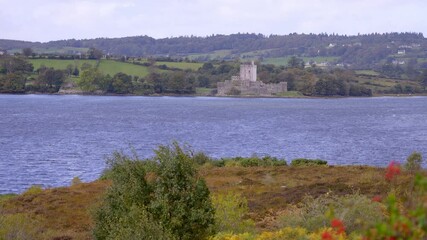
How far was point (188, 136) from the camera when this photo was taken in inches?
3346

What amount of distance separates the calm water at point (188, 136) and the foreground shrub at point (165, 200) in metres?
30.7

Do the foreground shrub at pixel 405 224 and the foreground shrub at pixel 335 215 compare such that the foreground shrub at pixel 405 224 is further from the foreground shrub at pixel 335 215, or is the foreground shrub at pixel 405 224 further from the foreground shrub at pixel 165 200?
the foreground shrub at pixel 335 215

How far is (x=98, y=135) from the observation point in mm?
88000

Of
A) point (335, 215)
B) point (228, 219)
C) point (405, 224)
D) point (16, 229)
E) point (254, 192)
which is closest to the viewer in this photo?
point (405, 224)

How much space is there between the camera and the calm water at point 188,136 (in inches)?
2420

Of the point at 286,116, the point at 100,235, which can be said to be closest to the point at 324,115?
the point at 286,116

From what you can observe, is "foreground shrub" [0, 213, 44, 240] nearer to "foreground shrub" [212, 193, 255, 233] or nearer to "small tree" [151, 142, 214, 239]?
"small tree" [151, 142, 214, 239]

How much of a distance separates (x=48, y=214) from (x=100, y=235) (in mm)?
12045

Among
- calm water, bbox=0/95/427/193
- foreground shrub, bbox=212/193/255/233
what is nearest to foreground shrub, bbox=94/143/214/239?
foreground shrub, bbox=212/193/255/233

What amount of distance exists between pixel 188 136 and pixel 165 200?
222ft

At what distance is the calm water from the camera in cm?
Result: 6147

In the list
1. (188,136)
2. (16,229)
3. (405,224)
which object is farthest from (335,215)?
(188,136)

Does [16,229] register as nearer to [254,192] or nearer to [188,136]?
[254,192]

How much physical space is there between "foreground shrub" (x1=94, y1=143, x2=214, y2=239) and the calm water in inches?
1210
